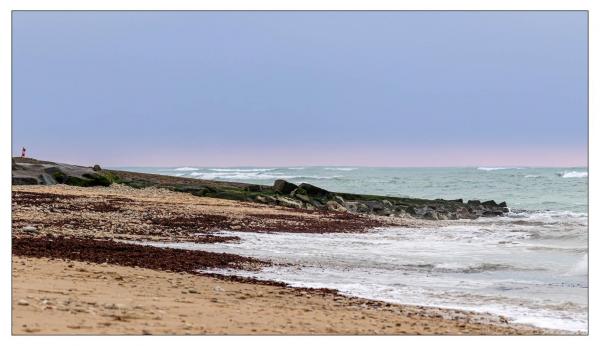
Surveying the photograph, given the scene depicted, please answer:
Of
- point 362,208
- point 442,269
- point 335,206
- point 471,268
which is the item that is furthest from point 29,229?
point 362,208

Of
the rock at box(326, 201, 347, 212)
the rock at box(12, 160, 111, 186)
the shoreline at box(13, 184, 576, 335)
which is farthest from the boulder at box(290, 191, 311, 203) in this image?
the rock at box(12, 160, 111, 186)

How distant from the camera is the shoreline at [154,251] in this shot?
8.68m

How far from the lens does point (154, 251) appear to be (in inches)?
613

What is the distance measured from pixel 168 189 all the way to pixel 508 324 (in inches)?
1397

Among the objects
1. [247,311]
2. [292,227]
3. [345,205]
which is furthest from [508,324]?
[345,205]

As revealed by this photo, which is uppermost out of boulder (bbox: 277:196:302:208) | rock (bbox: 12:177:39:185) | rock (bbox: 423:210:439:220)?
rock (bbox: 12:177:39:185)

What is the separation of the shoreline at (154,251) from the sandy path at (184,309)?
0.12ft

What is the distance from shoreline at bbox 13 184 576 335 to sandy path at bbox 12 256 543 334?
0.04 meters

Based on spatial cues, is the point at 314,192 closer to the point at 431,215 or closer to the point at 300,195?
the point at 300,195

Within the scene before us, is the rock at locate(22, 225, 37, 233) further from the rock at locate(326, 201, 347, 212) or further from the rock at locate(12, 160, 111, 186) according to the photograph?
the rock at locate(326, 201, 347, 212)

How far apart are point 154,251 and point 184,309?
23.3 feet

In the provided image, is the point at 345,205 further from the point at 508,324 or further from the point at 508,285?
the point at 508,324

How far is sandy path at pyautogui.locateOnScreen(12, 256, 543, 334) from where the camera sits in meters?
7.52

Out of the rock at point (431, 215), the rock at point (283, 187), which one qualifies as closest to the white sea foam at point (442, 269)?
the rock at point (431, 215)
